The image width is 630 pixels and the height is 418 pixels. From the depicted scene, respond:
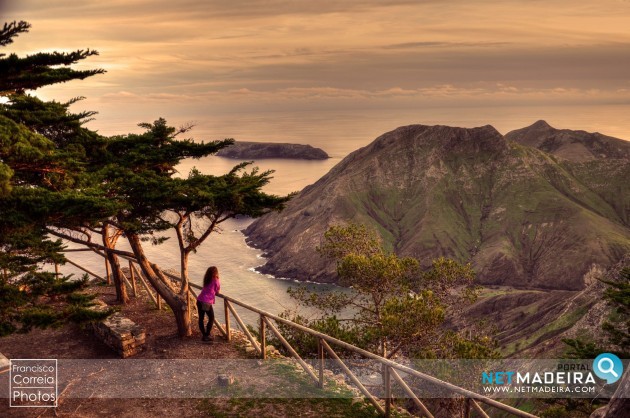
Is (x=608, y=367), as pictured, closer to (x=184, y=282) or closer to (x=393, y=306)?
(x=393, y=306)

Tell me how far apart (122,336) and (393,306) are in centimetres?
1483

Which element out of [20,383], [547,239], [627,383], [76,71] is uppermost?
[76,71]

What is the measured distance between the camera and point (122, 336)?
15.7 meters

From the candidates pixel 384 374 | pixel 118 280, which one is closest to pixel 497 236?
pixel 118 280

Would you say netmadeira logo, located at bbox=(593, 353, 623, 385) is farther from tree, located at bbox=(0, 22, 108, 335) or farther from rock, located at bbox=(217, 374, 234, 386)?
tree, located at bbox=(0, 22, 108, 335)

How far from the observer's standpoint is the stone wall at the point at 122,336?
15727mm

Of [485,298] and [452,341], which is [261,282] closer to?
[485,298]

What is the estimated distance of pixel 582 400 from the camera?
26.5 meters

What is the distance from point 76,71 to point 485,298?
122 meters

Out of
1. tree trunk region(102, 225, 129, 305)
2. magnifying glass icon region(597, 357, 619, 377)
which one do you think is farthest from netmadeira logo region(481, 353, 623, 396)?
tree trunk region(102, 225, 129, 305)

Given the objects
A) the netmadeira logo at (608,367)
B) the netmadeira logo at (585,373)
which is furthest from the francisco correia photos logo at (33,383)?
the netmadeira logo at (608,367)

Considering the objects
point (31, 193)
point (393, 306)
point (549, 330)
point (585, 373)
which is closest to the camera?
point (31, 193)

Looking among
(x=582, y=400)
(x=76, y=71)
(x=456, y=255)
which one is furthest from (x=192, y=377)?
(x=456, y=255)

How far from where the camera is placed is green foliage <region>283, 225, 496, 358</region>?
26078 mm
